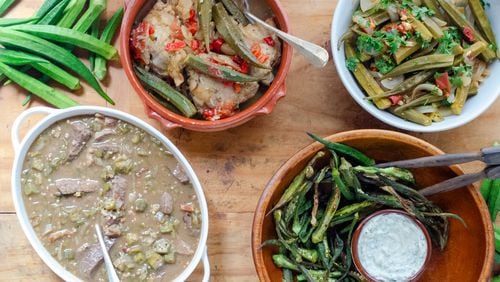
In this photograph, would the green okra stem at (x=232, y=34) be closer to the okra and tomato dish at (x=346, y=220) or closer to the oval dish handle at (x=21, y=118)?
the okra and tomato dish at (x=346, y=220)

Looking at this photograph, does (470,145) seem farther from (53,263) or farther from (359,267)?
(53,263)

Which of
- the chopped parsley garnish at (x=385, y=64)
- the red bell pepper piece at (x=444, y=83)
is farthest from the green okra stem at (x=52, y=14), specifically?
the red bell pepper piece at (x=444, y=83)

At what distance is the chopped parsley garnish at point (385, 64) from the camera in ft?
8.29

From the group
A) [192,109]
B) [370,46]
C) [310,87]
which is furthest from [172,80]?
[370,46]

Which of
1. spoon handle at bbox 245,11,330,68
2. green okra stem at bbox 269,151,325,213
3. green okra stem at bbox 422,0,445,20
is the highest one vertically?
green okra stem at bbox 422,0,445,20

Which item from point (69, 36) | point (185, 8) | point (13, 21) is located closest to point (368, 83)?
point (185, 8)

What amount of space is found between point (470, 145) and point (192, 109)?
3.58 ft

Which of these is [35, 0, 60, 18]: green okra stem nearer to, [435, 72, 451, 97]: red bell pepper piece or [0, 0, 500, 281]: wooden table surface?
[0, 0, 500, 281]: wooden table surface

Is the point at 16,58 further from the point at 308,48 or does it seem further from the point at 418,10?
the point at 418,10

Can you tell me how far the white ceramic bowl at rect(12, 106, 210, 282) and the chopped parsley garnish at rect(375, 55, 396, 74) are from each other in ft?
2.53

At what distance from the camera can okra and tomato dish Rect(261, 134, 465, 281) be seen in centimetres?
240

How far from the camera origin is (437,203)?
255 cm

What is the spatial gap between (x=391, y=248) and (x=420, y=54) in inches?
27.8

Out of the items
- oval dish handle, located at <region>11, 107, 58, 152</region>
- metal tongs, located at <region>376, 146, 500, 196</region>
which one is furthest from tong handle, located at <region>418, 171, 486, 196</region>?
oval dish handle, located at <region>11, 107, 58, 152</region>
